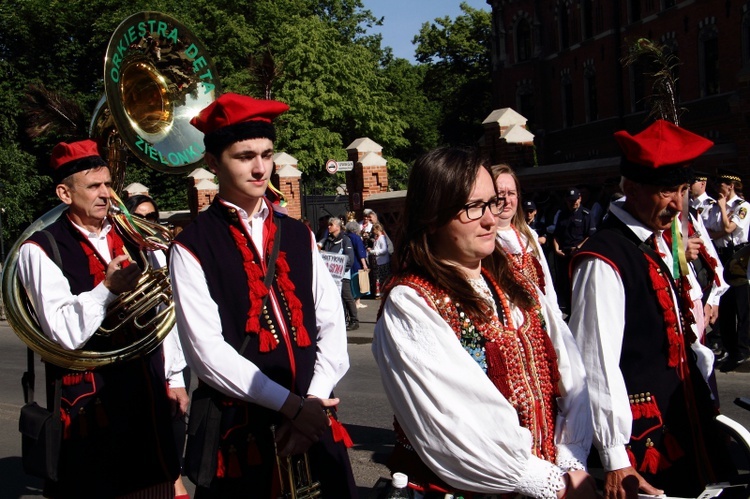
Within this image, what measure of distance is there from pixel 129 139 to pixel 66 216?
511mm

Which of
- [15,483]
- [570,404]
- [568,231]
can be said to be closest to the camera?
[570,404]

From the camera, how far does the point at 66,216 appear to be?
14.2 ft

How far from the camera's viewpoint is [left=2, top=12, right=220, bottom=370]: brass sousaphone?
4.18 m

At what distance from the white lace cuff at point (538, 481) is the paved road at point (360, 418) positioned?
7.18ft

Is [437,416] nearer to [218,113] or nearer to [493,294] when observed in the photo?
[493,294]

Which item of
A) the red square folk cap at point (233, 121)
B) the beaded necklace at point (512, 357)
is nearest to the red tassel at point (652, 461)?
the beaded necklace at point (512, 357)

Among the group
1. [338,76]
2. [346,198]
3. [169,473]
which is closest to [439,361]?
[169,473]

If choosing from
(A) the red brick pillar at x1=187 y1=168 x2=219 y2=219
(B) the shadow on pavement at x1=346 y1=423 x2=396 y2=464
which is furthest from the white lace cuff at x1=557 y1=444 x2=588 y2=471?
(A) the red brick pillar at x1=187 y1=168 x2=219 y2=219

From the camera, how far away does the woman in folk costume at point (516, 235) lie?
4668 millimetres

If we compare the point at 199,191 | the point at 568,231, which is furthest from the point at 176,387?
the point at 199,191

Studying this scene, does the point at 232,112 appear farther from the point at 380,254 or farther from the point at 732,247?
the point at 380,254

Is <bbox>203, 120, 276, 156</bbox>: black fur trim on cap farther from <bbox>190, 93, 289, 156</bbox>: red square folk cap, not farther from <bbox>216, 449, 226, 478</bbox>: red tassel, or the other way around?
<bbox>216, 449, 226, 478</bbox>: red tassel

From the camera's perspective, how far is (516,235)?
496 cm

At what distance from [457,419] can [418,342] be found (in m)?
0.23
